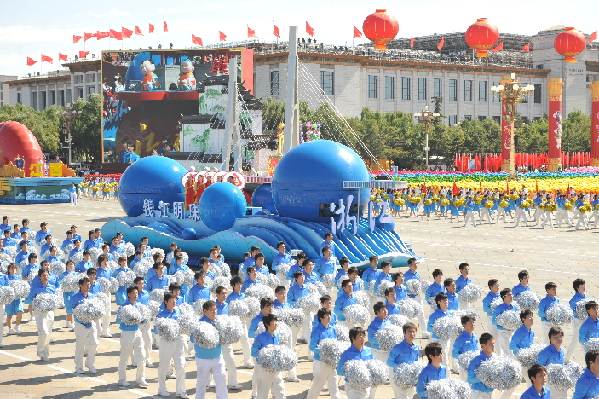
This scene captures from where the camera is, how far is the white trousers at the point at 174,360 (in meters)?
13.0

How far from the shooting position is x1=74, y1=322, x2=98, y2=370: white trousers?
46.7ft

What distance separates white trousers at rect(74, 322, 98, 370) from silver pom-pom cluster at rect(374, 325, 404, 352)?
5012 mm

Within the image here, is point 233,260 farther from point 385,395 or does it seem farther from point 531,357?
point 531,357

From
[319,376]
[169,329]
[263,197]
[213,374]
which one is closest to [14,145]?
[263,197]

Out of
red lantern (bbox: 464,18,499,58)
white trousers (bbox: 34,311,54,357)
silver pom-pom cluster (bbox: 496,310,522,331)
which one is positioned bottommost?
white trousers (bbox: 34,311,54,357)

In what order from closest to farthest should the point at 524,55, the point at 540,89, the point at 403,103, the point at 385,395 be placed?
the point at 385,395, the point at 403,103, the point at 540,89, the point at 524,55

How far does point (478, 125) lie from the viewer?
8838 cm

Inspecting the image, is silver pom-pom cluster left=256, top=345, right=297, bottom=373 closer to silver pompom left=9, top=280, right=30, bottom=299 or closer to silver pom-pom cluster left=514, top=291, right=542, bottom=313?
silver pom-pom cluster left=514, top=291, right=542, bottom=313

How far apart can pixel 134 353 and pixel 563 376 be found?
6681 millimetres

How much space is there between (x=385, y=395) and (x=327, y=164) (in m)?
11.7

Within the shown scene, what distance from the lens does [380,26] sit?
211 feet

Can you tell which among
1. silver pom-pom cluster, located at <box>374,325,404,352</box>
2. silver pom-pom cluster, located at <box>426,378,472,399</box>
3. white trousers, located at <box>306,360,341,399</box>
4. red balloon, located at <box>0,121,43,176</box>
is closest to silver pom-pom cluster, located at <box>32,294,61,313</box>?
white trousers, located at <box>306,360,341,399</box>

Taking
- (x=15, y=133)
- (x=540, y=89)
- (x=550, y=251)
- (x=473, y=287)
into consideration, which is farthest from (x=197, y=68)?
(x=473, y=287)

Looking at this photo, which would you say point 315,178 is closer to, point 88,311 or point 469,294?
point 469,294
